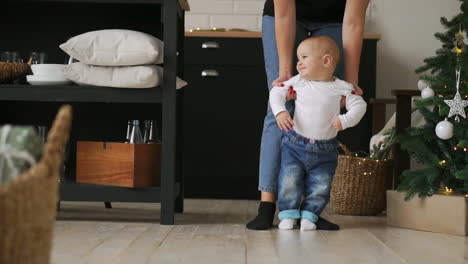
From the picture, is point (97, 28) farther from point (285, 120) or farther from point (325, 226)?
point (325, 226)

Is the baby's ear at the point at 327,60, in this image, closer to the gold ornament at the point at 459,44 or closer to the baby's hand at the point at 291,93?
the baby's hand at the point at 291,93

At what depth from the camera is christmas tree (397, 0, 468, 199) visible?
280 centimetres

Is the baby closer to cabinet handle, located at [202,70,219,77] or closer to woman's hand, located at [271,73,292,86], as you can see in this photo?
woman's hand, located at [271,73,292,86]

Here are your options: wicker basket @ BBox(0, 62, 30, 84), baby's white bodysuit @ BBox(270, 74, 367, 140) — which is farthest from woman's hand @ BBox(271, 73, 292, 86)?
wicker basket @ BBox(0, 62, 30, 84)

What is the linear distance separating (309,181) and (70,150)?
118 centimetres

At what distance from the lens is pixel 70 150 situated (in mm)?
3326

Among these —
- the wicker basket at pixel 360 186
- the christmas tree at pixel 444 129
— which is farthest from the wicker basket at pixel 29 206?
the wicker basket at pixel 360 186

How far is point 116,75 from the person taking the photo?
2.72m

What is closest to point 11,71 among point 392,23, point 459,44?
point 459,44

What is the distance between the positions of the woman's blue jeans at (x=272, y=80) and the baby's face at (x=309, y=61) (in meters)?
0.14

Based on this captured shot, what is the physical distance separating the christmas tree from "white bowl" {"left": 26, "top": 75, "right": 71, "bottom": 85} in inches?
53.9

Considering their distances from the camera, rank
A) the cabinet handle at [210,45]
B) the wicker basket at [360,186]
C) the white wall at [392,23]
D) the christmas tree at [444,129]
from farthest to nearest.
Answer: the white wall at [392,23] < the cabinet handle at [210,45] < the wicker basket at [360,186] < the christmas tree at [444,129]

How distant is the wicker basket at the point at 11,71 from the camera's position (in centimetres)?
284

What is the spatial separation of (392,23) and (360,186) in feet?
5.50
